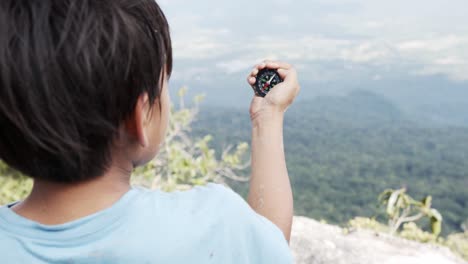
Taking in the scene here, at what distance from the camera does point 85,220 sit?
0.74 metres

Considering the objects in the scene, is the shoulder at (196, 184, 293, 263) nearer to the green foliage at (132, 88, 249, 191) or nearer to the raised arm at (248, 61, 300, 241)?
the raised arm at (248, 61, 300, 241)

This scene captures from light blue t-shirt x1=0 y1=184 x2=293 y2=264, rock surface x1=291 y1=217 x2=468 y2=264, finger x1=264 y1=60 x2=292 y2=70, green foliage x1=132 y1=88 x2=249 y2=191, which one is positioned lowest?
green foliage x1=132 y1=88 x2=249 y2=191

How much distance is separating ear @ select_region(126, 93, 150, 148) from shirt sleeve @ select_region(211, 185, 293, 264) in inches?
5.5

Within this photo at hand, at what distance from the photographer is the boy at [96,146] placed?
69 centimetres

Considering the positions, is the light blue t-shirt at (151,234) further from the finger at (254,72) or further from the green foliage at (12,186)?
the green foliage at (12,186)

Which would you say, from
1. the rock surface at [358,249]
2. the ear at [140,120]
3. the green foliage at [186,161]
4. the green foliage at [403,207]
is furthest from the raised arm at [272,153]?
the green foliage at [403,207]

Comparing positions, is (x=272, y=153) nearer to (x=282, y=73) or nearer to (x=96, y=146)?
(x=282, y=73)

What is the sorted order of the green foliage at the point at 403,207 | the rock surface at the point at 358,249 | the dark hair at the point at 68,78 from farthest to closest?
the green foliage at the point at 403,207
the rock surface at the point at 358,249
the dark hair at the point at 68,78

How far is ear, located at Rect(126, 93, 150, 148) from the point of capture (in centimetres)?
76

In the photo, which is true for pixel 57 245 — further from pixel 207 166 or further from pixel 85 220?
pixel 207 166

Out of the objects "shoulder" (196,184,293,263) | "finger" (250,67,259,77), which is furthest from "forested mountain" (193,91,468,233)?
"shoulder" (196,184,293,263)

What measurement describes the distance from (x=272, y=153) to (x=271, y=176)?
0.05 meters

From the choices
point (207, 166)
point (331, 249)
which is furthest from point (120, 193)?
point (207, 166)

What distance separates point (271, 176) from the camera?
918 mm
